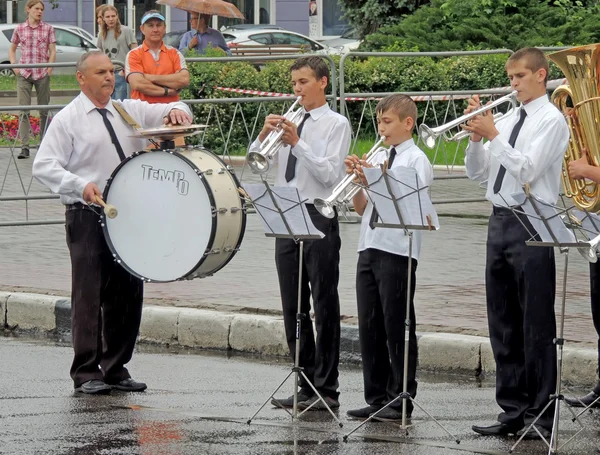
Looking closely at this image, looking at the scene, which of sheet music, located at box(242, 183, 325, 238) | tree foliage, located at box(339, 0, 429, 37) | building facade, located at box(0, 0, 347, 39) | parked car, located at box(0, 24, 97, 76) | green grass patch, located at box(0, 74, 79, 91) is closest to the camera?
sheet music, located at box(242, 183, 325, 238)

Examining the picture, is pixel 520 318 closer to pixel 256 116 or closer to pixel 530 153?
pixel 530 153

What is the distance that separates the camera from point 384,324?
272 inches

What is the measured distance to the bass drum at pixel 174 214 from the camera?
278 inches

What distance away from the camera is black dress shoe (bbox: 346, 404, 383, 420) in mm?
6902

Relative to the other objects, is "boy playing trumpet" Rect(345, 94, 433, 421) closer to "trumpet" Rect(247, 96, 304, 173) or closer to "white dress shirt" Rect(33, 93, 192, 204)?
"trumpet" Rect(247, 96, 304, 173)

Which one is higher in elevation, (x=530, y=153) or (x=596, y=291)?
(x=530, y=153)

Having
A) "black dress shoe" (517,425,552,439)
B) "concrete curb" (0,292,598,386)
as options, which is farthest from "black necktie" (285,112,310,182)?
"black dress shoe" (517,425,552,439)

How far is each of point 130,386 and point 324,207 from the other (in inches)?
68.1

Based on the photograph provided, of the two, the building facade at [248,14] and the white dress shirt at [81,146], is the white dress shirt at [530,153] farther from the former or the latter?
the building facade at [248,14]

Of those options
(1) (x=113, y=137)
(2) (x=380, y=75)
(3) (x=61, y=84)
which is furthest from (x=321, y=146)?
(3) (x=61, y=84)

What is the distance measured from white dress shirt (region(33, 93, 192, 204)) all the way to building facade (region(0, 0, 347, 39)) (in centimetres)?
3484

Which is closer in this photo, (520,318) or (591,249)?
(591,249)

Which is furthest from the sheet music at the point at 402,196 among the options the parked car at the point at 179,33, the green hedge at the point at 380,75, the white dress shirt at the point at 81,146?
the parked car at the point at 179,33

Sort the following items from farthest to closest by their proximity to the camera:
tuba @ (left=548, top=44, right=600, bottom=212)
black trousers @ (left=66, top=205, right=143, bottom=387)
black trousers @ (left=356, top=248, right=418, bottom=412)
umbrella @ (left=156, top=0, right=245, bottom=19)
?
1. umbrella @ (left=156, top=0, right=245, bottom=19)
2. black trousers @ (left=66, top=205, right=143, bottom=387)
3. tuba @ (left=548, top=44, right=600, bottom=212)
4. black trousers @ (left=356, top=248, right=418, bottom=412)
